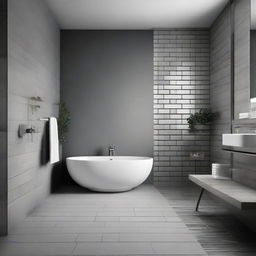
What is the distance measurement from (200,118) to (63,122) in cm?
249

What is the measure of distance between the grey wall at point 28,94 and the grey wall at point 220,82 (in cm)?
279

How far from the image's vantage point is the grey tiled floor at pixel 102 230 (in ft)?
10.1

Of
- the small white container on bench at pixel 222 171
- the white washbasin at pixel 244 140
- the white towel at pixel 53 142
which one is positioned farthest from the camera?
the white towel at pixel 53 142

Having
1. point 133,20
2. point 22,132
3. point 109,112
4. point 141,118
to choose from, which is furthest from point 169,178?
point 22,132

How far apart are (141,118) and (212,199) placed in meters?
2.19

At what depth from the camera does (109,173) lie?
5.54m

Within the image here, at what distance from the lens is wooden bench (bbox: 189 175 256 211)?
297 centimetres

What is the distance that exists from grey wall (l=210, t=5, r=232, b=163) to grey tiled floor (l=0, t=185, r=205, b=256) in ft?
5.10

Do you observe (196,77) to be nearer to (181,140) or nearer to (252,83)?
(181,140)

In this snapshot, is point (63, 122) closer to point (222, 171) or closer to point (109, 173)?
point (109, 173)

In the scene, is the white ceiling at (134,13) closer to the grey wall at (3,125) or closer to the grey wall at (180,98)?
the grey wall at (180,98)

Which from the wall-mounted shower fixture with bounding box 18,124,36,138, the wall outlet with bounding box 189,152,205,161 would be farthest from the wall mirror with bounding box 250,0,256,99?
the wall-mounted shower fixture with bounding box 18,124,36,138

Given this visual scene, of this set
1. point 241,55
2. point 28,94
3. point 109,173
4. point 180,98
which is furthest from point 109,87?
point 241,55

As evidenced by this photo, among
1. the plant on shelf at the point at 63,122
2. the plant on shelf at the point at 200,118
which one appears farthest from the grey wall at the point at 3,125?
the plant on shelf at the point at 200,118
